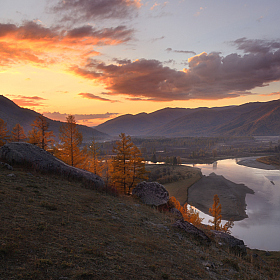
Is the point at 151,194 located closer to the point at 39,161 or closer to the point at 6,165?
the point at 39,161

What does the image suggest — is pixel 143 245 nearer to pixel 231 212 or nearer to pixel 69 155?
pixel 69 155

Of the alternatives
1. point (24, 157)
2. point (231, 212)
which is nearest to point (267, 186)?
point (231, 212)

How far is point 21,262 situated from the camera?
5223 mm

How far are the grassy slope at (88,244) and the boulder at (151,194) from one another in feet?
17.5

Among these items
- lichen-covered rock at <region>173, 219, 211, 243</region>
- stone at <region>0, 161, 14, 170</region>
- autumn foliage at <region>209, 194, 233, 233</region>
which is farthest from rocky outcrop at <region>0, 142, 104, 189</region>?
A: autumn foliage at <region>209, 194, 233, 233</region>

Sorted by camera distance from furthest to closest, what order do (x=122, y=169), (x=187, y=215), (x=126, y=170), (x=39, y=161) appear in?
(x=187, y=215), (x=126, y=170), (x=122, y=169), (x=39, y=161)

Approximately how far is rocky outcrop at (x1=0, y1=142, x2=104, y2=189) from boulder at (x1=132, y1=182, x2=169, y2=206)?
4.15m

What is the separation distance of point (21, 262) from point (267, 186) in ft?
261

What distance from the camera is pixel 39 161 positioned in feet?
53.4

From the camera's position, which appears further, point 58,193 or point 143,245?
point 58,193

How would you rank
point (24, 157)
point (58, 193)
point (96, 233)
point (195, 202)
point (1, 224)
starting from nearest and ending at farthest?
point (1, 224) → point (96, 233) → point (58, 193) → point (24, 157) → point (195, 202)

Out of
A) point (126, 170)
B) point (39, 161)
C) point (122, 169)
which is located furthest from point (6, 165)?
point (126, 170)

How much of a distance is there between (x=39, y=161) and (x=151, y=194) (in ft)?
34.0

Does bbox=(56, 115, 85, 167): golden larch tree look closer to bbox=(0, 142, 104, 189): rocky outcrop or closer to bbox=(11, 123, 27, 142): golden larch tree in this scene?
bbox=(11, 123, 27, 142): golden larch tree
